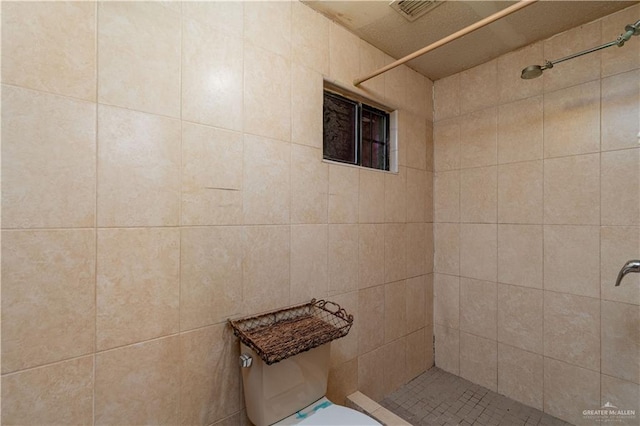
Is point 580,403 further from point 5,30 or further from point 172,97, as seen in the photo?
point 5,30

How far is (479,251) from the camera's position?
2033 millimetres

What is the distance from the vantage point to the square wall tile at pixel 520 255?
178 cm

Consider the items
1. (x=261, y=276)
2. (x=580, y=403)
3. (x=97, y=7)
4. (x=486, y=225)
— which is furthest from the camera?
(x=486, y=225)

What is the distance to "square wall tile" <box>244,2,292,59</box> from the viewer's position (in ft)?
4.19

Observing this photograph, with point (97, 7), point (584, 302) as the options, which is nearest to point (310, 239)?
point (97, 7)

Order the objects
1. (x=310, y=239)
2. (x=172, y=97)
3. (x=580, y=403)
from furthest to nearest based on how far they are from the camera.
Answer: (x=580, y=403)
(x=310, y=239)
(x=172, y=97)

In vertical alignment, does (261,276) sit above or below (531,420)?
above

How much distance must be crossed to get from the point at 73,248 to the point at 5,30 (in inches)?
25.0

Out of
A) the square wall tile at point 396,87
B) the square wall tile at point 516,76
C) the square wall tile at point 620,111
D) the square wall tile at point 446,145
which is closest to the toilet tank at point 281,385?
the square wall tile at point 396,87

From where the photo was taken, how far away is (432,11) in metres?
1.52

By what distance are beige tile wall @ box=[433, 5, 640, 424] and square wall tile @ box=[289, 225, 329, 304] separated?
117 cm

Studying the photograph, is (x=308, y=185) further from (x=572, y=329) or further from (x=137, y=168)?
(x=572, y=329)

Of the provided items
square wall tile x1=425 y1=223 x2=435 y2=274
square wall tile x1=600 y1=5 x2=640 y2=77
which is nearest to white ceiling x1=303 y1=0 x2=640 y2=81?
square wall tile x1=600 y1=5 x2=640 y2=77

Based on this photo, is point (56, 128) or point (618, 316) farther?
point (618, 316)
